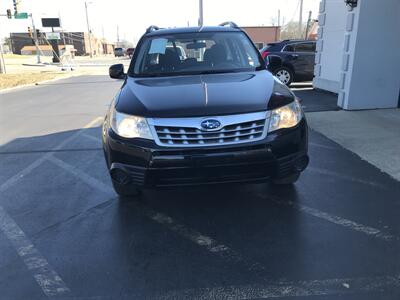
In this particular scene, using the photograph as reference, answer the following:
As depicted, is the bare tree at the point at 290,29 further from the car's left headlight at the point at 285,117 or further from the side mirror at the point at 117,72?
the car's left headlight at the point at 285,117

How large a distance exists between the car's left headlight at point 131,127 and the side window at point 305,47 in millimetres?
11888

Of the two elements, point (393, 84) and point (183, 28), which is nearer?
point (183, 28)

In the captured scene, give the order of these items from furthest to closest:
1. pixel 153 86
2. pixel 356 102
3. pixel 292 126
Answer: pixel 356 102
pixel 153 86
pixel 292 126

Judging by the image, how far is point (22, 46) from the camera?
9625cm

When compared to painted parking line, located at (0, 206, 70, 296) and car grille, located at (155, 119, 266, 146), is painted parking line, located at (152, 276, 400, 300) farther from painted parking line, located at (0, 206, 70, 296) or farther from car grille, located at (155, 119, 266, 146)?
car grille, located at (155, 119, 266, 146)

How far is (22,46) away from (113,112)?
10384cm

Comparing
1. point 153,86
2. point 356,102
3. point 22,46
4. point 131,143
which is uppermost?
point 153,86

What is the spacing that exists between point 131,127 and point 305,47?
1219 centimetres

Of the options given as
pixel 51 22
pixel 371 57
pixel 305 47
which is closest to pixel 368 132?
pixel 371 57

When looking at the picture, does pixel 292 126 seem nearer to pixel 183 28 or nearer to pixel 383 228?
pixel 383 228

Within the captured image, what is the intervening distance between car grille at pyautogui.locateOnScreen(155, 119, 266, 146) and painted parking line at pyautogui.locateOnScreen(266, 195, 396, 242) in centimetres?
110

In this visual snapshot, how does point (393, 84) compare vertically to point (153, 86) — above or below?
below

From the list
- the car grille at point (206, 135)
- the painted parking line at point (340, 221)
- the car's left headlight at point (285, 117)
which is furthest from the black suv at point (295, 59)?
the car grille at point (206, 135)

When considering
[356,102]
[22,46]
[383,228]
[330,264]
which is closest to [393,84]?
[356,102]
